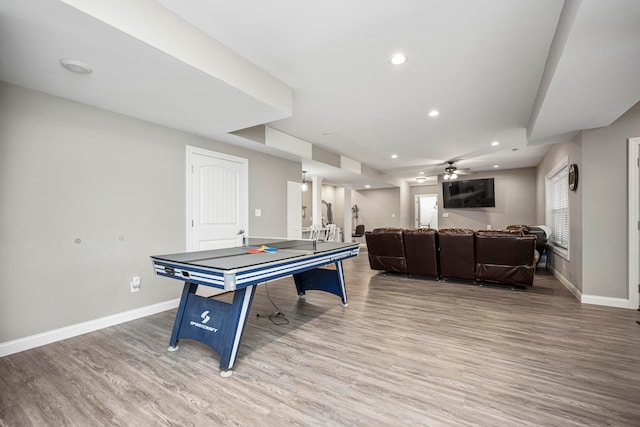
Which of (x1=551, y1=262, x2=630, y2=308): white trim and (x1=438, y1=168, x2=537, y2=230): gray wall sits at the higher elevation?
(x1=438, y1=168, x2=537, y2=230): gray wall

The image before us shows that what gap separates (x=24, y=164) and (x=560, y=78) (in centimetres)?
464

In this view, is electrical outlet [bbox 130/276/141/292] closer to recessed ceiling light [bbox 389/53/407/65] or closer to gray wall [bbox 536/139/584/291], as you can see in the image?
recessed ceiling light [bbox 389/53/407/65]

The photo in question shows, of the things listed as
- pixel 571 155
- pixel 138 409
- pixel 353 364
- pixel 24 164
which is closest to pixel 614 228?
pixel 571 155

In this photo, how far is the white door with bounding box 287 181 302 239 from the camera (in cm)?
580

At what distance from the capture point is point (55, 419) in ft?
5.39

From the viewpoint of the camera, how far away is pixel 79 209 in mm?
2844

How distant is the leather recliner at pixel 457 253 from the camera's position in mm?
4582

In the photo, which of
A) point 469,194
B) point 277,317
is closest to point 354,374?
point 277,317

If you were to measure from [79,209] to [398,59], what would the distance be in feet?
11.1

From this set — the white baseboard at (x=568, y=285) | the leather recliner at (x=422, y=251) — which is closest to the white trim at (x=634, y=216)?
the white baseboard at (x=568, y=285)

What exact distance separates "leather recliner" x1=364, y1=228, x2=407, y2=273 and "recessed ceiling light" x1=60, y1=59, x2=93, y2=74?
Result: 4.49 meters

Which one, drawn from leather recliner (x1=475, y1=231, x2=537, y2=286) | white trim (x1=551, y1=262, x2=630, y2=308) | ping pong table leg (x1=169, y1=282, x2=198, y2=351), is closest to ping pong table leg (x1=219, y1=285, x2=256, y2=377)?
ping pong table leg (x1=169, y1=282, x2=198, y2=351)

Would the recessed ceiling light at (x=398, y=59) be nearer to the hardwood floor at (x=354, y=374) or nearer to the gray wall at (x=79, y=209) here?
the hardwood floor at (x=354, y=374)

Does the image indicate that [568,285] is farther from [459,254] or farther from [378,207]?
[378,207]
